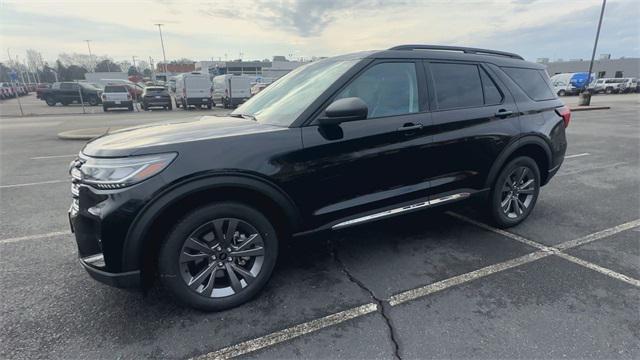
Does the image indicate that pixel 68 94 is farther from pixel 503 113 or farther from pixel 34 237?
pixel 503 113

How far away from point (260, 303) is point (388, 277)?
110cm

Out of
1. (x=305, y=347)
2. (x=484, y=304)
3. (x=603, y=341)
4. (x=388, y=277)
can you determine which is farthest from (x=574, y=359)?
(x=305, y=347)

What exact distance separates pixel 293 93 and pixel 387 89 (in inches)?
32.4

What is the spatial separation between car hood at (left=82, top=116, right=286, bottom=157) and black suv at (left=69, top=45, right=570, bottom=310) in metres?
0.01

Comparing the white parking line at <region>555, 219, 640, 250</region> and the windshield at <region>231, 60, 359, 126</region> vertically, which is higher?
the windshield at <region>231, 60, 359, 126</region>

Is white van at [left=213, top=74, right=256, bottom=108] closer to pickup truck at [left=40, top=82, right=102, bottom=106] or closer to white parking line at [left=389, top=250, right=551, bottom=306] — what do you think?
pickup truck at [left=40, top=82, right=102, bottom=106]

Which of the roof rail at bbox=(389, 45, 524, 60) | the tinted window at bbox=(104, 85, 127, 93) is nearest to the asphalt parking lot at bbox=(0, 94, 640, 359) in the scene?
the roof rail at bbox=(389, 45, 524, 60)

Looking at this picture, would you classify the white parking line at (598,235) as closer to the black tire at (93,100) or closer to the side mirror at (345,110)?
the side mirror at (345,110)

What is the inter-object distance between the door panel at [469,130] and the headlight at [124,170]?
88.6 inches

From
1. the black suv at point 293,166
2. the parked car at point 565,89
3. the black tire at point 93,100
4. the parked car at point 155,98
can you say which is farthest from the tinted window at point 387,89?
the parked car at point 565,89

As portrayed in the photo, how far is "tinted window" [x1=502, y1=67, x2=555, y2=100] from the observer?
3990 millimetres

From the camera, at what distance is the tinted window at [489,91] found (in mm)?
3715

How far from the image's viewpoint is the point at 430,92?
130 inches

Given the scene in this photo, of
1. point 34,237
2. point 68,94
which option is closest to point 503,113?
point 34,237
